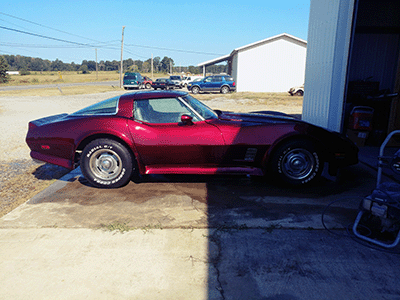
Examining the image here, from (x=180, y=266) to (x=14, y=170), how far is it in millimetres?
4464

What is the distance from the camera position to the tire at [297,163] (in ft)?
14.3

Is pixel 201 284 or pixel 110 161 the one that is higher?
pixel 110 161

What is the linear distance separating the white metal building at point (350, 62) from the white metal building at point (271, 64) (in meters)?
22.4

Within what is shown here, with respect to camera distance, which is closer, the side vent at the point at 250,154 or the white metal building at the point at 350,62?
the side vent at the point at 250,154

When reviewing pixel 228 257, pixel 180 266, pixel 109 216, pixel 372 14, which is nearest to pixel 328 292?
pixel 228 257

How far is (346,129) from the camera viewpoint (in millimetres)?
7863

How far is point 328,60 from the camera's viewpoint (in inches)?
273

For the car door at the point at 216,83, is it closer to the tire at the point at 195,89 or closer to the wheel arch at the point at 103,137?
the tire at the point at 195,89

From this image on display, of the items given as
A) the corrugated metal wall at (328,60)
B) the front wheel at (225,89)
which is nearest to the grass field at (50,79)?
the front wheel at (225,89)

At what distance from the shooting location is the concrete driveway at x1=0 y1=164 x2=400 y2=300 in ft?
7.79

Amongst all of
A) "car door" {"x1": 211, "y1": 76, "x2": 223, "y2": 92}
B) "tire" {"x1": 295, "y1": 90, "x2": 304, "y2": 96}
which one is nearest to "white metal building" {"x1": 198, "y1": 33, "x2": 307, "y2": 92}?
"car door" {"x1": 211, "y1": 76, "x2": 223, "y2": 92}

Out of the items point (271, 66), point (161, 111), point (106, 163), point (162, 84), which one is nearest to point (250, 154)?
point (161, 111)

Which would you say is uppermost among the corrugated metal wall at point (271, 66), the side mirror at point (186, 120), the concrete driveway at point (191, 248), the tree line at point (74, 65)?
the tree line at point (74, 65)

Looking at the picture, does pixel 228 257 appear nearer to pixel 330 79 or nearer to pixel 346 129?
pixel 330 79
